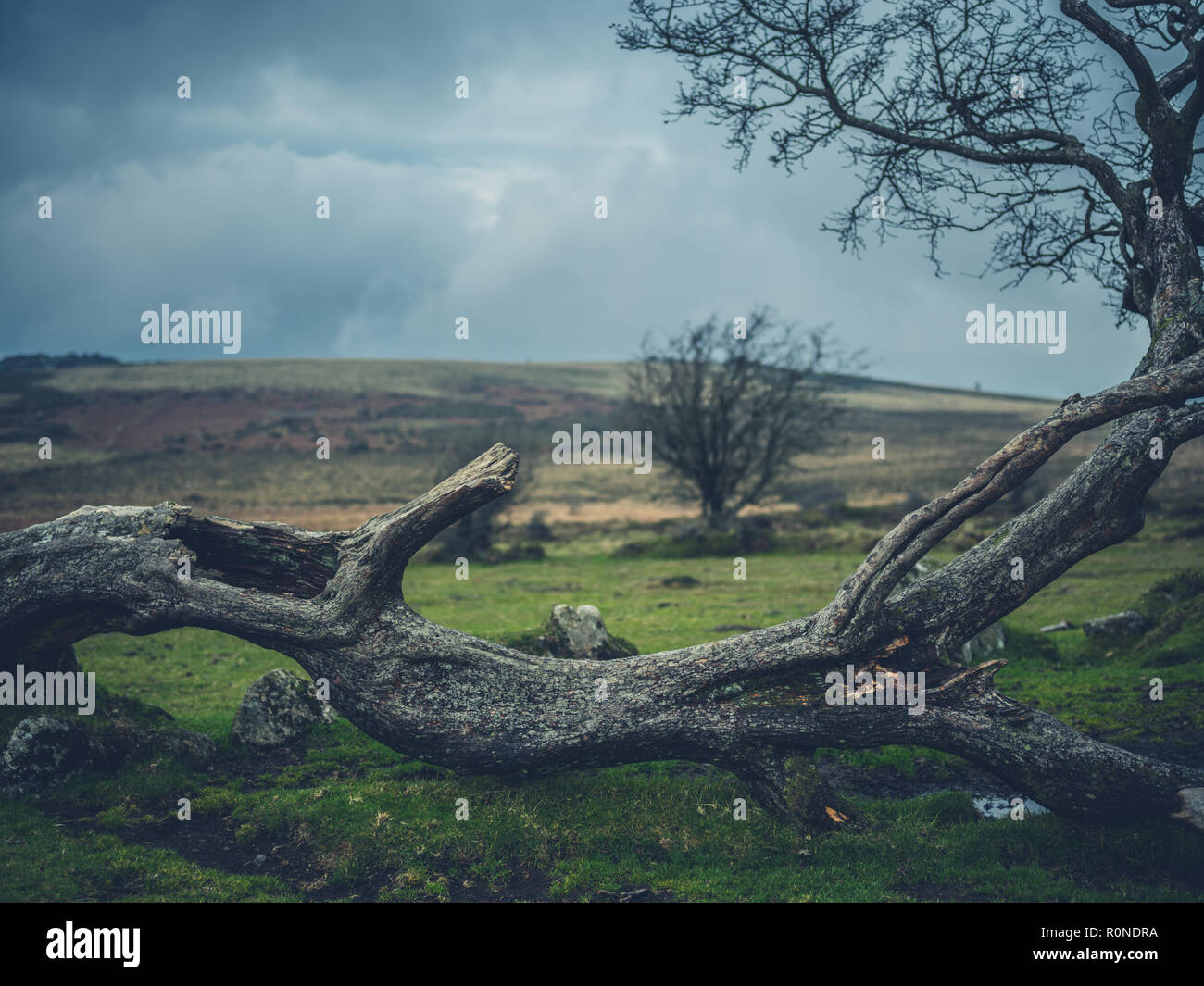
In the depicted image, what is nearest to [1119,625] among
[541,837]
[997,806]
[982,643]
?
[982,643]

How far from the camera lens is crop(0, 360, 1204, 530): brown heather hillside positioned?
2270 inches

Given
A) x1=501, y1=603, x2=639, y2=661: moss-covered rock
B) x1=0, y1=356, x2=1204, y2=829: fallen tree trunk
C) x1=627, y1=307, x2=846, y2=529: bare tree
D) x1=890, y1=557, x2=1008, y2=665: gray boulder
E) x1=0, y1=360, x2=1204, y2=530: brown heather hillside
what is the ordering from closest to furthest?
x1=0, y1=356, x2=1204, y2=829: fallen tree trunk < x1=501, y1=603, x2=639, y2=661: moss-covered rock < x1=890, y1=557, x2=1008, y2=665: gray boulder < x1=627, y1=307, x2=846, y2=529: bare tree < x1=0, y1=360, x2=1204, y2=530: brown heather hillside

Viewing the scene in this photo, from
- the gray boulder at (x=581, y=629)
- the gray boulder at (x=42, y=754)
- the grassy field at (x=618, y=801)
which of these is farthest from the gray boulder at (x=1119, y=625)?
the gray boulder at (x=42, y=754)

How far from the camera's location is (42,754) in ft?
33.0

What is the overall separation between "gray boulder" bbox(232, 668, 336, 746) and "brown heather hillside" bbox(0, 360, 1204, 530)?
112ft

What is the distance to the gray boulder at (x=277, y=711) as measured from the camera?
38.9ft

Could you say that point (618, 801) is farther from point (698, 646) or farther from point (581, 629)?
point (581, 629)

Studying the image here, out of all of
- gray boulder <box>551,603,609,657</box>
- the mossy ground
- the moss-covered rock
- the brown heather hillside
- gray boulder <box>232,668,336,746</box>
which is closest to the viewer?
the mossy ground

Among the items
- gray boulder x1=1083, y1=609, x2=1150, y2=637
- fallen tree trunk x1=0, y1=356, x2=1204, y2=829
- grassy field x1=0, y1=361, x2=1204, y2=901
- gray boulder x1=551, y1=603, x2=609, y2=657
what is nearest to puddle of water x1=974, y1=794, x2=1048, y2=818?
grassy field x1=0, y1=361, x2=1204, y2=901

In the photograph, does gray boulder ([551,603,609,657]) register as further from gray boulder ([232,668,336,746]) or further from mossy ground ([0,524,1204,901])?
gray boulder ([232,668,336,746])

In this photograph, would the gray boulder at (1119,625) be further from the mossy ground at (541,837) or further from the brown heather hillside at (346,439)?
the brown heather hillside at (346,439)

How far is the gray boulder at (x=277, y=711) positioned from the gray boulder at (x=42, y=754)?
6.57ft

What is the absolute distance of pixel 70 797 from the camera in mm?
→ 9922

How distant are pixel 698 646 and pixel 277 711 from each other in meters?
6.42
